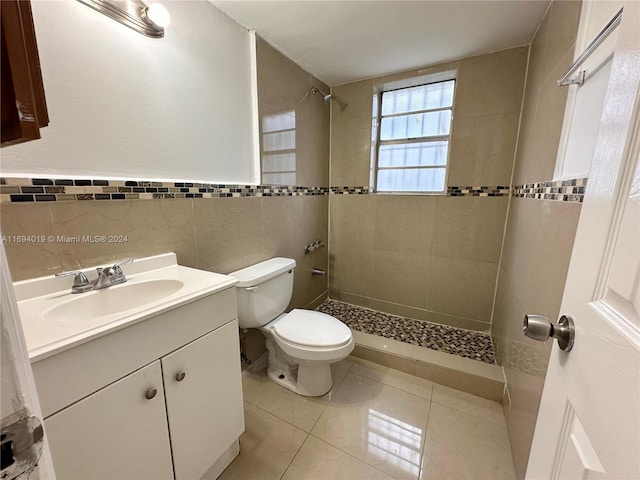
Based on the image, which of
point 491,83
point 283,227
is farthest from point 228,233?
point 491,83

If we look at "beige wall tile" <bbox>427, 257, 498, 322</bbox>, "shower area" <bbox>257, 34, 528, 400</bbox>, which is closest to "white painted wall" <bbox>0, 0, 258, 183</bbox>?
"shower area" <bbox>257, 34, 528, 400</bbox>

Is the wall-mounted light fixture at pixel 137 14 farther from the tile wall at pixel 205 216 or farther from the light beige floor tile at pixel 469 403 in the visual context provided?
the light beige floor tile at pixel 469 403

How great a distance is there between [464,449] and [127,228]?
179cm

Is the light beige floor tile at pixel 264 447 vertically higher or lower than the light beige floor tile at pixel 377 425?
lower

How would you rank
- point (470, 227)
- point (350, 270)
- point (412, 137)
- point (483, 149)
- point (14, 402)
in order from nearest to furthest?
point (14, 402) → point (483, 149) → point (470, 227) → point (412, 137) → point (350, 270)

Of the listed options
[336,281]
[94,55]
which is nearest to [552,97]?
[94,55]

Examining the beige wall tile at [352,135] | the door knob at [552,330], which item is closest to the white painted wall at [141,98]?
the beige wall tile at [352,135]

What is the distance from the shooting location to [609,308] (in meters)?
0.36

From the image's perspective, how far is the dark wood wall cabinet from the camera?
0.24 meters

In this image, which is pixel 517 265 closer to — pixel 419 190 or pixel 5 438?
pixel 419 190

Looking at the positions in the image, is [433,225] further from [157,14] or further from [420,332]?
[157,14]

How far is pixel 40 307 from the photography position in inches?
29.6

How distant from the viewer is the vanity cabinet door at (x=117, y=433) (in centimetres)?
60

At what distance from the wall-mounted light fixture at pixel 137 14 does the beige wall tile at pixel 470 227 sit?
6.36ft
